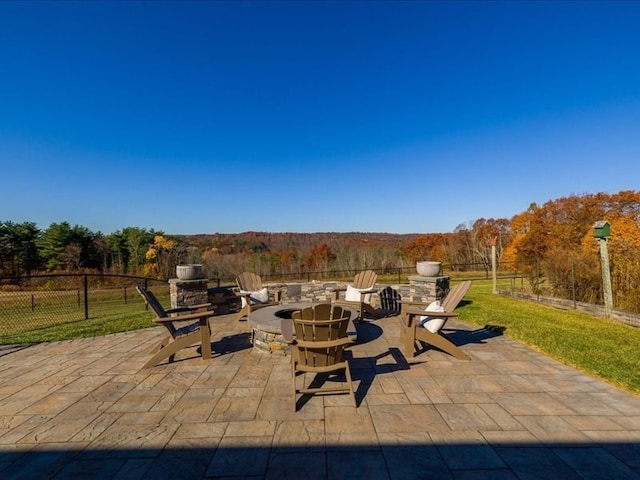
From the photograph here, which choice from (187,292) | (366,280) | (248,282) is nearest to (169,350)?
(248,282)

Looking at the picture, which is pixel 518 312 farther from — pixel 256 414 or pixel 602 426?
pixel 256 414

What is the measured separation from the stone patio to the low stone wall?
133 inches

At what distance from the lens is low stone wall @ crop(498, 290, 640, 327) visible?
5712 millimetres

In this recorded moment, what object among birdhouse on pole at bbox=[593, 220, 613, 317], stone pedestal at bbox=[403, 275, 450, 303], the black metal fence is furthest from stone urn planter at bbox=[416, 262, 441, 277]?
the black metal fence

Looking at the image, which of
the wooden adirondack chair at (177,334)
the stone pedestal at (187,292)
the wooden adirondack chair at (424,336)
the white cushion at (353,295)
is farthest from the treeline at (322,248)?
the wooden adirondack chair at (424,336)

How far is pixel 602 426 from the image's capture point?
230cm

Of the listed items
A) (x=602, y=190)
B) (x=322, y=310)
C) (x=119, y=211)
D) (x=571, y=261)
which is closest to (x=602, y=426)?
(x=322, y=310)

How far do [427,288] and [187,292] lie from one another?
17.3 feet

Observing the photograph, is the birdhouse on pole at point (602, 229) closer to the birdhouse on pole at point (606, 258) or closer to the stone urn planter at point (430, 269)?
the birdhouse on pole at point (606, 258)

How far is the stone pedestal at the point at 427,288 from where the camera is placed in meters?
6.76

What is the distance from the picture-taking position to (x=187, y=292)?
21.9 ft

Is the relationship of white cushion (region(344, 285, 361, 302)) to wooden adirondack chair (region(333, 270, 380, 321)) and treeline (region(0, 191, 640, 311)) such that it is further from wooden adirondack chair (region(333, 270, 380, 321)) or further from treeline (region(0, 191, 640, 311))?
treeline (region(0, 191, 640, 311))

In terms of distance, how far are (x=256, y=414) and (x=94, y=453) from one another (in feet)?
3.63

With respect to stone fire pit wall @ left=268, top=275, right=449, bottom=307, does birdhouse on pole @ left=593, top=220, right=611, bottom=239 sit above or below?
above
